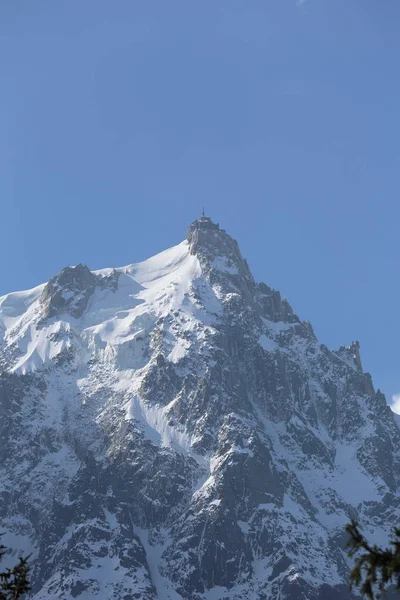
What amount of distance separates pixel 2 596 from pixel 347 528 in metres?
14.3

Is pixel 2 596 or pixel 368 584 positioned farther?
pixel 2 596

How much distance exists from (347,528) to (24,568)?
1285 cm

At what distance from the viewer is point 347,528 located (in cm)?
4128

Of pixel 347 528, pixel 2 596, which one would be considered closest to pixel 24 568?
pixel 2 596

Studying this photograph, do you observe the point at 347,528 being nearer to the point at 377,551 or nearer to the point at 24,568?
the point at 377,551

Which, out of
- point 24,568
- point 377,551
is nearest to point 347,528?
point 377,551

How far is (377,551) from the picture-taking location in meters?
41.2

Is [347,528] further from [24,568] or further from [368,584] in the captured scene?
[24,568]

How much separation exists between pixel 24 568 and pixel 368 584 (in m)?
13.5

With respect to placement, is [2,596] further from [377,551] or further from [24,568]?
[377,551]

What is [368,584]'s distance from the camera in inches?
1585

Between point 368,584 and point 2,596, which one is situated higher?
point 2,596

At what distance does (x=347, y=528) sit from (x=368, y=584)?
225 centimetres

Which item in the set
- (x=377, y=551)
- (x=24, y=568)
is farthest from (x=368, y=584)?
(x=24, y=568)
